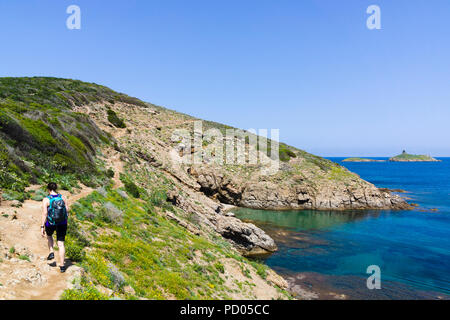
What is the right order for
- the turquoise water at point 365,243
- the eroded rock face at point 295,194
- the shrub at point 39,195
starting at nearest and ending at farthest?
the shrub at point 39,195 → the turquoise water at point 365,243 → the eroded rock face at point 295,194

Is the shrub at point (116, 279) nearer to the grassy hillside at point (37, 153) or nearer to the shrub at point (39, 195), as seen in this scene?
the shrub at point (39, 195)

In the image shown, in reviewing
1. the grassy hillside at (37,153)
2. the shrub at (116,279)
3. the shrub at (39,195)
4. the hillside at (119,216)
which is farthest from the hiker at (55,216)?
the grassy hillside at (37,153)

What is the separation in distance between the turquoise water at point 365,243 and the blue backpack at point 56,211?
90.5ft

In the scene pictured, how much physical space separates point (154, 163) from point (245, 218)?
75.4 feet

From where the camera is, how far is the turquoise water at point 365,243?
1193 inches

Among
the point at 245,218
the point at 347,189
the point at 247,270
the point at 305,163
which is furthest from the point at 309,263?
the point at 305,163

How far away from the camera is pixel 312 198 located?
6481 cm

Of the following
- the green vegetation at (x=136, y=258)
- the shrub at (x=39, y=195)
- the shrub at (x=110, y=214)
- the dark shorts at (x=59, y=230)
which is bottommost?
the green vegetation at (x=136, y=258)

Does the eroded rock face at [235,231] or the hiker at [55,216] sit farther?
the eroded rock face at [235,231]

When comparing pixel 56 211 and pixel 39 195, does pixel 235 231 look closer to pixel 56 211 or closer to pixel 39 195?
pixel 39 195

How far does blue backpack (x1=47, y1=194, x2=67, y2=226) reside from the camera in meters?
8.70

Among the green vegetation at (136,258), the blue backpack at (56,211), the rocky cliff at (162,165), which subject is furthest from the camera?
the rocky cliff at (162,165)
